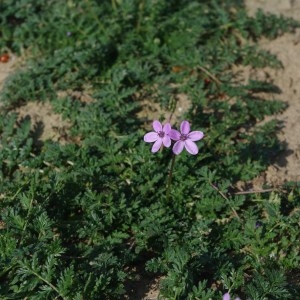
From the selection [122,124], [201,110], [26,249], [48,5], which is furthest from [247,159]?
[48,5]

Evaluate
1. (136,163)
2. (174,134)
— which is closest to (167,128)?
(174,134)

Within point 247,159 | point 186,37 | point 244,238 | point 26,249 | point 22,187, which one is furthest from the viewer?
point 186,37

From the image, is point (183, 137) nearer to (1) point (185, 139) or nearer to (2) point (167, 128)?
(1) point (185, 139)

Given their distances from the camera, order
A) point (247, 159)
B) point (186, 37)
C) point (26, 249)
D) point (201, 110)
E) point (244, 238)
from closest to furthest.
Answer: point (26, 249)
point (244, 238)
point (247, 159)
point (201, 110)
point (186, 37)

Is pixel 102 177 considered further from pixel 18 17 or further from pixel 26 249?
pixel 18 17

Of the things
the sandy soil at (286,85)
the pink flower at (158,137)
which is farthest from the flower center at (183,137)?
the sandy soil at (286,85)

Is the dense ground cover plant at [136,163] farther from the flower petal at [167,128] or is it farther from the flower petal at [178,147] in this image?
the flower petal at [178,147]

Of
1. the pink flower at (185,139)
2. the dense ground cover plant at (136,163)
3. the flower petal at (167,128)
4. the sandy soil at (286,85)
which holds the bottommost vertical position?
the sandy soil at (286,85)

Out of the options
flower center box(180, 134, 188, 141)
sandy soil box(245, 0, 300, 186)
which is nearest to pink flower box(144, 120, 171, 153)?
flower center box(180, 134, 188, 141)

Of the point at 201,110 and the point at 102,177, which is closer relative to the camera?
the point at 102,177
